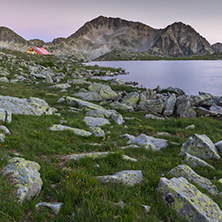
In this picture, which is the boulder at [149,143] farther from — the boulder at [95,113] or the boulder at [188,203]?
the boulder at [95,113]

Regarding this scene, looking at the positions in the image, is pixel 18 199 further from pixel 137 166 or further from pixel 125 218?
pixel 137 166

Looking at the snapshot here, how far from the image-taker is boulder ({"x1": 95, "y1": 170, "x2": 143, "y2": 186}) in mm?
5499

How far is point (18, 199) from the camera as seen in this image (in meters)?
4.03


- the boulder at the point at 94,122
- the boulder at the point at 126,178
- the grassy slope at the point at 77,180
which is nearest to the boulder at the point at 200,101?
the boulder at the point at 94,122

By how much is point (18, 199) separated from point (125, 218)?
2705 millimetres

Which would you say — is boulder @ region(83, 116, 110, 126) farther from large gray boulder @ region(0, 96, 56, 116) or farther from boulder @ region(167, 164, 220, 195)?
boulder @ region(167, 164, 220, 195)

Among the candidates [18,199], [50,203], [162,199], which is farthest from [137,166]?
[18,199]

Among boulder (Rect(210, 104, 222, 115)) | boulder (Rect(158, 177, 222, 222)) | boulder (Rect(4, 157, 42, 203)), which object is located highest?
boulder (Rect(4, 157, 42, 203))

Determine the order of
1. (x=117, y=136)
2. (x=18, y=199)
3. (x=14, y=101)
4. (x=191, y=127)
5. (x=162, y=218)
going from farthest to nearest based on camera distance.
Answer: (x=191, y=127), (x=14, y=101), (x=117, y=136), (x=162, y=218), (x=18, y=199)

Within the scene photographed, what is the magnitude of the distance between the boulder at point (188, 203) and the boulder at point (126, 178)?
35.3 inches

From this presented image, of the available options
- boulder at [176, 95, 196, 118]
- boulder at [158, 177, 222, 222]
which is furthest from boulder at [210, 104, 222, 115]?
A: boulder at [158, 177, 222, 222]

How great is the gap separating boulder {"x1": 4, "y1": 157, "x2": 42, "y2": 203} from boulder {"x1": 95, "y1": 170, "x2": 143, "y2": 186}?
196 centimetres

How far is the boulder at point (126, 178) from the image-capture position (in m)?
5.50

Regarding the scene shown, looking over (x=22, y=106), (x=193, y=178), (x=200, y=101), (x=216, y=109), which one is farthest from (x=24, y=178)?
(x=200, y=101)
